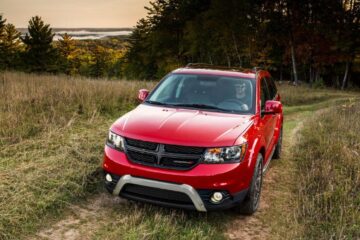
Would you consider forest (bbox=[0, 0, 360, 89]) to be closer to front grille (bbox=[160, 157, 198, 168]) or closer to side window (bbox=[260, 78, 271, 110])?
side window (bbox=[260, 78, 271, 110])

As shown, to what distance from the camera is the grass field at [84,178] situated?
15.2 feet

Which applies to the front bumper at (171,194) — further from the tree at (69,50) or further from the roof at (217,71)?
the tree at (69,50)

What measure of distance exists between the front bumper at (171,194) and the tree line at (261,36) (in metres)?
32.1

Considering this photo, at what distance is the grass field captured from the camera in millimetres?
4637

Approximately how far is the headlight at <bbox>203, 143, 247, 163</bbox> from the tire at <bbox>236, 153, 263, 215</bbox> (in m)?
0.47

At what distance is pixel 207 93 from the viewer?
20.1 ft

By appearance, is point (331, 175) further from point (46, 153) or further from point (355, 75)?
point (355, 75)

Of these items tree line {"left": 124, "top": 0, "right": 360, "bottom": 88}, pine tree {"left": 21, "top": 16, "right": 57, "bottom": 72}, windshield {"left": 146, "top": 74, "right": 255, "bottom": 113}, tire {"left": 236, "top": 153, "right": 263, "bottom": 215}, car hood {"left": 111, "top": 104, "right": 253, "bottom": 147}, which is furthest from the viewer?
pine tree {"left": 21, "top": 16, "right": 57, "bottom": 72}

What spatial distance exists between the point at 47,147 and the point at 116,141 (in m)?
2.46

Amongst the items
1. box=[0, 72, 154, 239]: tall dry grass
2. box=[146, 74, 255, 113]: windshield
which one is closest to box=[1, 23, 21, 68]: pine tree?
box=[0, 72, 154, 239]: tall dry grass

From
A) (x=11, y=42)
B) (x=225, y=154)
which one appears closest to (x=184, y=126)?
(x=225, y=154)

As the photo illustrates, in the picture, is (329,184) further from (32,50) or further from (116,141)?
(32,50)

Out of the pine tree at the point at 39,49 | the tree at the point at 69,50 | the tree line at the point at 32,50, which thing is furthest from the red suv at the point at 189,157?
the tree at the point at 69,50

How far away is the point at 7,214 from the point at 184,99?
2858 mm
